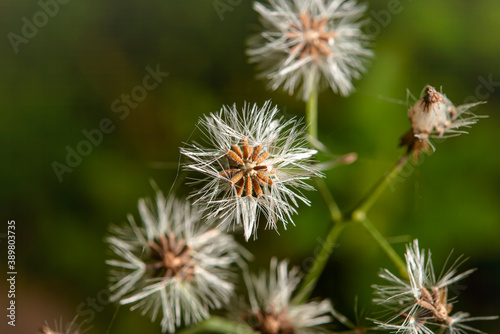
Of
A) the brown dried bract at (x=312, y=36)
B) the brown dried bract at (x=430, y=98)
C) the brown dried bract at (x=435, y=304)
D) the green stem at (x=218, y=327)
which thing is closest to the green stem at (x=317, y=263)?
the green stem at (x=218, y=327)

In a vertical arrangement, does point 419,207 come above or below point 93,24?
above

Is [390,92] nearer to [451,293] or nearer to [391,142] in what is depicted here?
[391,142]

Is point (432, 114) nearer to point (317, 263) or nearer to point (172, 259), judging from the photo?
point (317, 263)

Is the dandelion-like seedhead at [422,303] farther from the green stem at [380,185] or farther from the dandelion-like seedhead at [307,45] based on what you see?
the dandelion-like seedhead at [307,45]

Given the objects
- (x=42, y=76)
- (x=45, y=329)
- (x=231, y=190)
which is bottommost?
(x=45, y=329)

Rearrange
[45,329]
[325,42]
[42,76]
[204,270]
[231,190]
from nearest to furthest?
[231,190] < [45,329] < [204,270] < [325,42] < [42,76]

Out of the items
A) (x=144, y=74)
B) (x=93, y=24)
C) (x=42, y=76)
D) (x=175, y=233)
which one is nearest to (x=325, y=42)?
(x=175, y=233)
